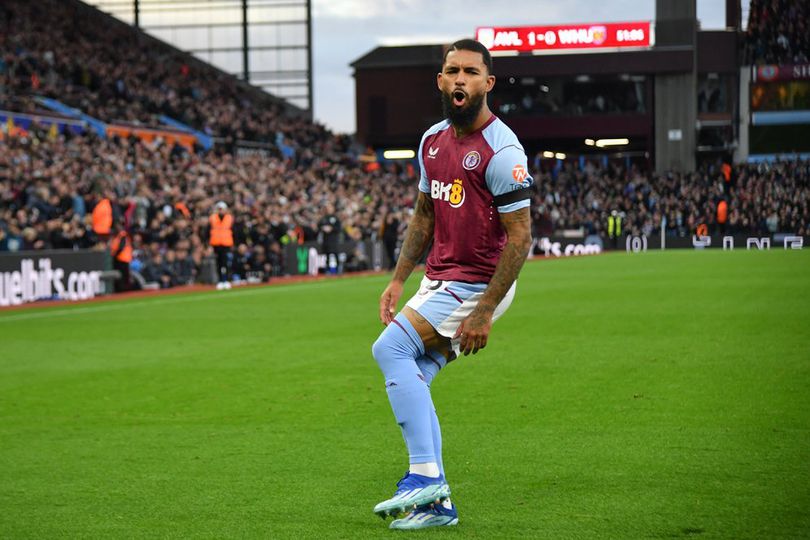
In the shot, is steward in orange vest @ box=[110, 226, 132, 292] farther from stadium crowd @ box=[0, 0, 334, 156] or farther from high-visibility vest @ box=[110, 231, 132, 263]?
stadium crowd @ box=[0, 0, 334, 156]

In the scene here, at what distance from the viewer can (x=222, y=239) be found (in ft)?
89.3

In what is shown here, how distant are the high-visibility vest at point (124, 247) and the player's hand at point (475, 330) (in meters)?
20.4

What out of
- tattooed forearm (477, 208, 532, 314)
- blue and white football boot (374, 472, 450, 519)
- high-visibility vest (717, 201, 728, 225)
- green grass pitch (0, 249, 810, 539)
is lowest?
green grass pitch (0, 249, 810, 539)

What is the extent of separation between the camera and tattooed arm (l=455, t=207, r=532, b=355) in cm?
534

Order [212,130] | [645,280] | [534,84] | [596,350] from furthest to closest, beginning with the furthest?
[534,84], [212,130], [645,280], [596,350]

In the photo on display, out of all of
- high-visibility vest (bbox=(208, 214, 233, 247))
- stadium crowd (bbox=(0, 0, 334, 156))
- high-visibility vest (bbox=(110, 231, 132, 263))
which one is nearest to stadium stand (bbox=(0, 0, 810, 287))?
stadium crowd (bbox=(0, 0, 334, 156))

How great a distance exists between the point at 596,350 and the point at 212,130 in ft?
126

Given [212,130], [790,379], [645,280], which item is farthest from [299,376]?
[212,130]

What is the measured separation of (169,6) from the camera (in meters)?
65.1

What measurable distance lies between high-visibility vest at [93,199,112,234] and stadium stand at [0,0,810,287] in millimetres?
219

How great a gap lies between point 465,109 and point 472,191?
399mm

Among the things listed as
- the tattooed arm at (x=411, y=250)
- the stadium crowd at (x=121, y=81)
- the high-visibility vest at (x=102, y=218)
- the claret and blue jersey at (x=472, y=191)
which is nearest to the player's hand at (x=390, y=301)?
the tattooed arm at (x=411, y=250)

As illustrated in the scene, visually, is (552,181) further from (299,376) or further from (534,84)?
(299,376)

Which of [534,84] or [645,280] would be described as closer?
[645,280]
